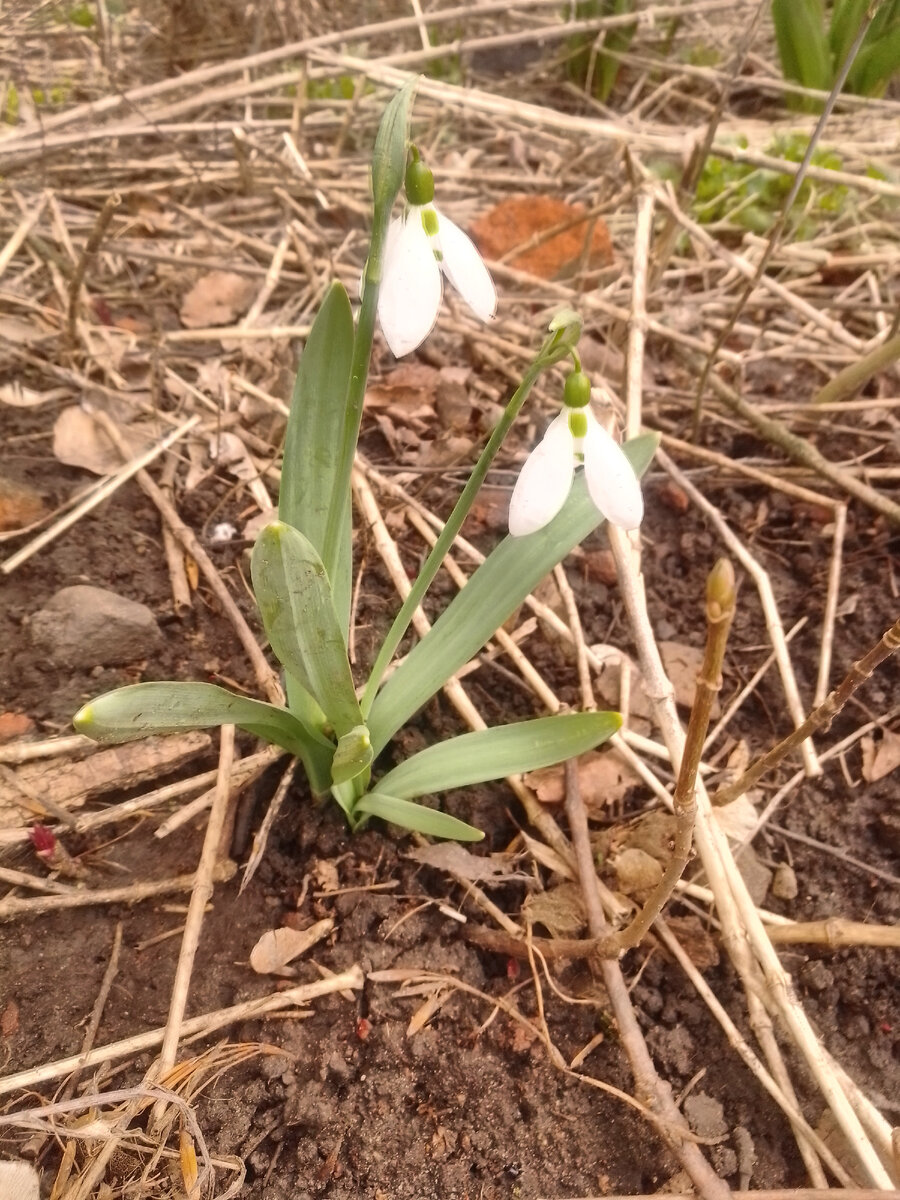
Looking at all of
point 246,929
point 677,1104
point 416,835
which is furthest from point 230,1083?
point 677,1104

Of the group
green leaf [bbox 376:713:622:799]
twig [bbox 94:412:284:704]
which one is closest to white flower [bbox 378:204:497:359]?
green leaf [bbox 376:713:622:799]

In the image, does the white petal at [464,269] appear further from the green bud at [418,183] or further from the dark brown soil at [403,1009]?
the dark brown soil at [403,1009]

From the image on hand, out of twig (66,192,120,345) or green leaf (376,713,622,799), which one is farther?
twig (66,192,120,345)

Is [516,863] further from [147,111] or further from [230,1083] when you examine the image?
[147,111]

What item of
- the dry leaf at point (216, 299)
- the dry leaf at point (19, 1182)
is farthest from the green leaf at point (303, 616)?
the dry leaf at point (216, 299)

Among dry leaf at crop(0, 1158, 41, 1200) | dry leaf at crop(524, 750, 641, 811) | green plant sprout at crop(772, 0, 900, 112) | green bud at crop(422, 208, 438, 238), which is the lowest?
dry leaf at crop(0, 1158, 41, 1200)

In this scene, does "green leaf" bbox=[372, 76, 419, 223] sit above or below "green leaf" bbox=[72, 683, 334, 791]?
above

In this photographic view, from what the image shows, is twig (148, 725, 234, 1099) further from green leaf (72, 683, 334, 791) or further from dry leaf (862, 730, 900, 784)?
dry leaf (862, 730, 900, 784)
